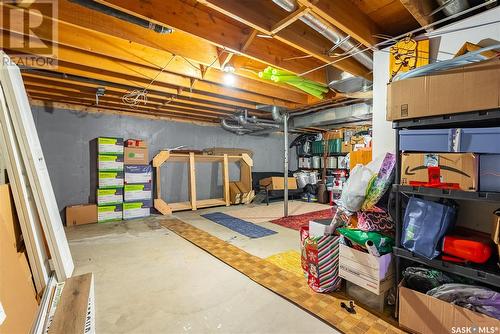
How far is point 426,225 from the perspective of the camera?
1.41 meters

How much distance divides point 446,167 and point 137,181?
460 centimetres

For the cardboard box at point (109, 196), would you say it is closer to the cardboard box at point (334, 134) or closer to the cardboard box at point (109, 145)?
the cardboard box at point (109, 145)

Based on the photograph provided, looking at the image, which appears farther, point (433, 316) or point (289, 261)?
point (289, 261)

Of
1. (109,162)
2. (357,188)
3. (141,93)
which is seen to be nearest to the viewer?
(357,188)

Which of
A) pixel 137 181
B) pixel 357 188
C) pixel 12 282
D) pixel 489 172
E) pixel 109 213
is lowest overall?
pixel 109 213

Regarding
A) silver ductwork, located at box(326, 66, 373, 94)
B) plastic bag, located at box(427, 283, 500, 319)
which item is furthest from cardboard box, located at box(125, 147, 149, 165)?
plastic bag, located at box(427, 283, 500, 319)

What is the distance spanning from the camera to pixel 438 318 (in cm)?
132

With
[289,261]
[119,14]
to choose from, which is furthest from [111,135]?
[289,261]

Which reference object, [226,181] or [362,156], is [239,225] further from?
[362,156]

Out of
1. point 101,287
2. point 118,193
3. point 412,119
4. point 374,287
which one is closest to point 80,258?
point 101,287

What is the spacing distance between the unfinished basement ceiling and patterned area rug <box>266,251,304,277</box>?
2.01 m

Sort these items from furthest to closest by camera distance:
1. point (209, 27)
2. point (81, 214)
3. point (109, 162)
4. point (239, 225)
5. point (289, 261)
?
point (109, 162), point (81, 214), point (239, 225), point (289, 261), point (209, 27)

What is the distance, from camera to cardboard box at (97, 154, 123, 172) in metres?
4.21

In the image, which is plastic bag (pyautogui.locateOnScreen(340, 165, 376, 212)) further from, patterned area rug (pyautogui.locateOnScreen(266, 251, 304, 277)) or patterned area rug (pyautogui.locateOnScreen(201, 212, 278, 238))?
patterned area rug (pyautogui.locateOnScreen(201, 212, 278, 238))
